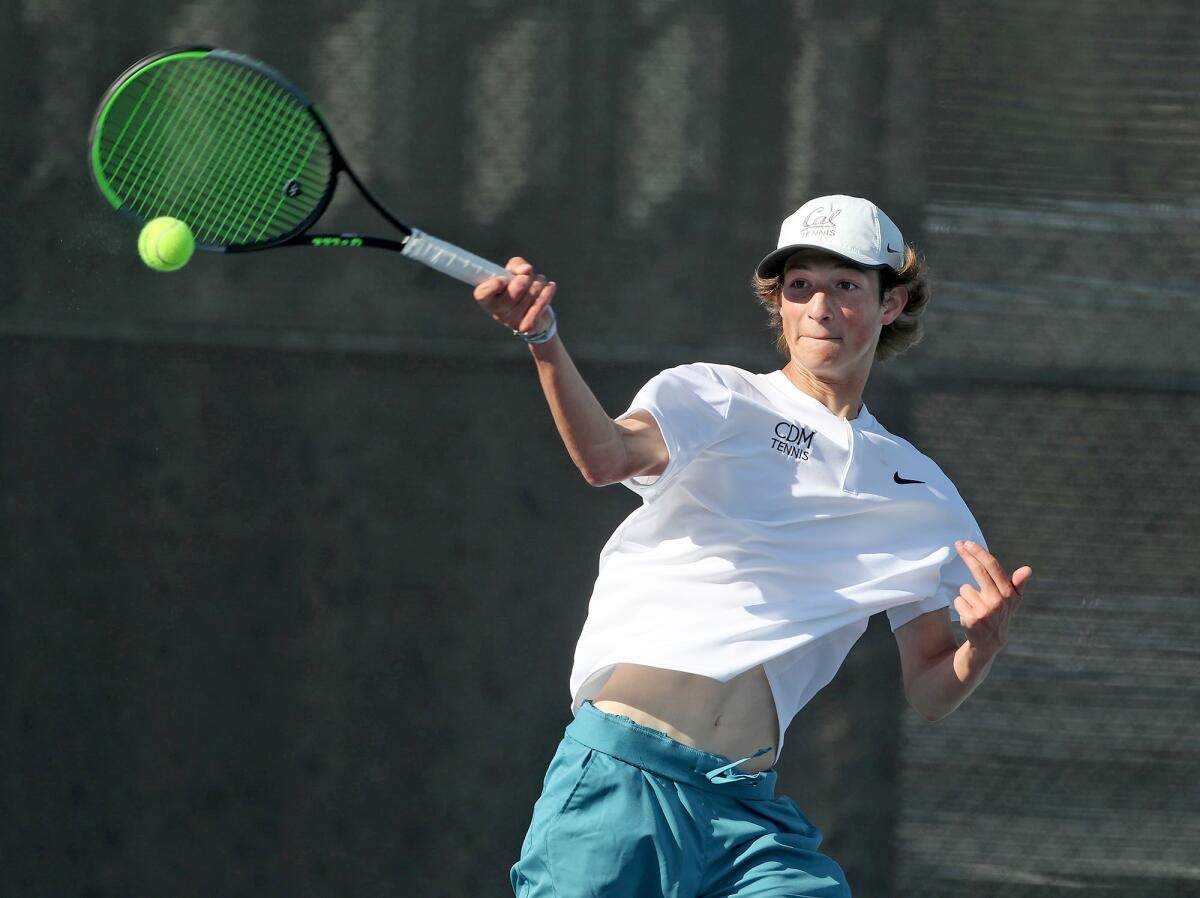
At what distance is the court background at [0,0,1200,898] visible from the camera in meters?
3.29

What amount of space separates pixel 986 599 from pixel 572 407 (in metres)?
0.64

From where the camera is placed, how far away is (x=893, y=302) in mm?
2451

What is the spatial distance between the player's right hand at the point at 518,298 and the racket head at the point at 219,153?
17.9 inches

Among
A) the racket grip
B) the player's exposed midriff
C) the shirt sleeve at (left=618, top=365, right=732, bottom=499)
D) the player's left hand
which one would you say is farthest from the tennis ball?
the player's left hand

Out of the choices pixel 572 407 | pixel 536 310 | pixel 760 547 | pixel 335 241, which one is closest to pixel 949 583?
pixel 760 547

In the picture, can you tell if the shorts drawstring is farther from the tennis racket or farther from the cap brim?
the tennis racket

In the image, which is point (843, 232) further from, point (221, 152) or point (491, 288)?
point (221, 152)

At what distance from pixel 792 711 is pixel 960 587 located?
30cm

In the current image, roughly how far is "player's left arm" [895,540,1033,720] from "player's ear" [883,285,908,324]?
387 mm

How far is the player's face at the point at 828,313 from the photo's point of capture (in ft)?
7.52

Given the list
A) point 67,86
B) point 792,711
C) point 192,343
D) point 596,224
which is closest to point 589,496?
point 596,224

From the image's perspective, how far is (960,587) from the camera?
2.31m

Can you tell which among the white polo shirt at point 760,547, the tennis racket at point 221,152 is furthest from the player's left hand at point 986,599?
the tennis racket at point 221,152

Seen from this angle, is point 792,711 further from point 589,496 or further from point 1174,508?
point 1174,508
